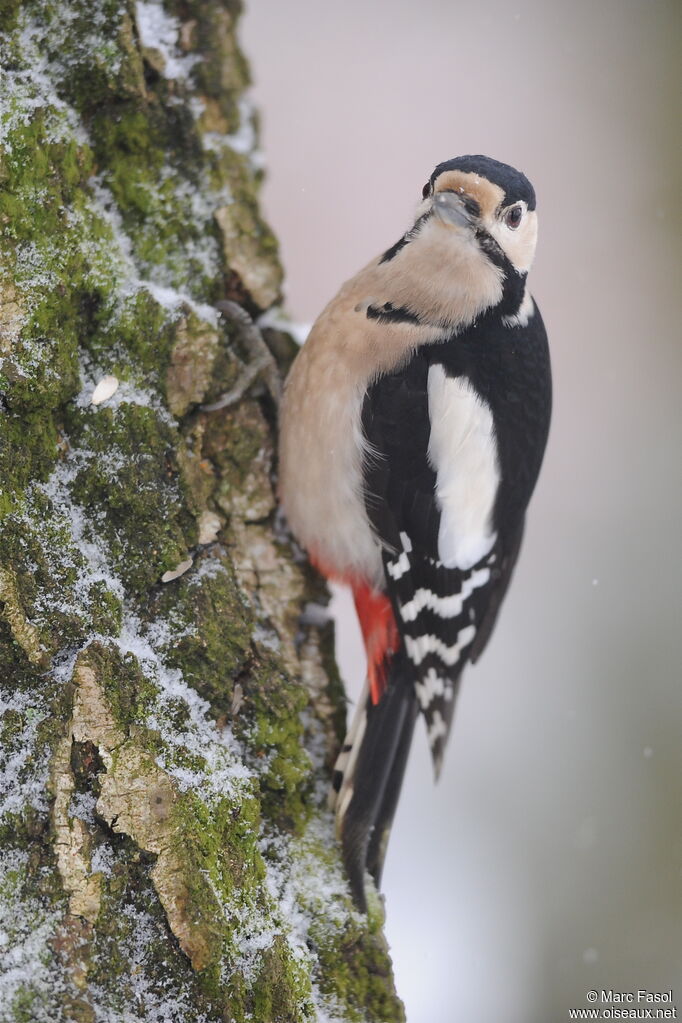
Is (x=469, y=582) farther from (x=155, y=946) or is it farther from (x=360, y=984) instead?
(x=155, y=946)

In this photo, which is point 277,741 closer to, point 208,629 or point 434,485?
point 208,629

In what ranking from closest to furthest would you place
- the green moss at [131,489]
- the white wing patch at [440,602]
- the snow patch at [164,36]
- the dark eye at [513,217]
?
1. the green moss at [131,489]
2. the dark eye at [513,217]
3. the snow patch at [164,36]
4. the white wing patch at [440,602]

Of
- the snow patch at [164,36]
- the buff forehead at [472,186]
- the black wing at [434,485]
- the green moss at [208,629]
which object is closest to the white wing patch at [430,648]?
the black wing at [434,485]

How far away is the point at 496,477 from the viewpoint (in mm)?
2436

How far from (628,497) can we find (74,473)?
12.4 feet

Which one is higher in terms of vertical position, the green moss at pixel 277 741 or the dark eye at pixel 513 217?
the dark eye at pixel 513 217

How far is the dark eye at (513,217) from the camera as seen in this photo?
2170 millimetres

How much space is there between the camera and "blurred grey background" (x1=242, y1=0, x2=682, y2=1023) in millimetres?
3900

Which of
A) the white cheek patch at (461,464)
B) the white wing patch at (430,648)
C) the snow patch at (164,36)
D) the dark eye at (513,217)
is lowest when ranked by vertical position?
the white wing patch at (430,648)

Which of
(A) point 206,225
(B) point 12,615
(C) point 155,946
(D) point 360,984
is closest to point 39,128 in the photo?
(A) point 206,225

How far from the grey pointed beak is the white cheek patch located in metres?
0.39

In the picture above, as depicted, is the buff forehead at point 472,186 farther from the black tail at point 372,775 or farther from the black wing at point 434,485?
the black tail at point 372,775

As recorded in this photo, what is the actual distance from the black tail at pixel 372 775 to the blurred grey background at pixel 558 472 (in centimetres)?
127

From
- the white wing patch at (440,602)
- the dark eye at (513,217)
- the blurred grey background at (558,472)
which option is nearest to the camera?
the dark eye at (513,217)
